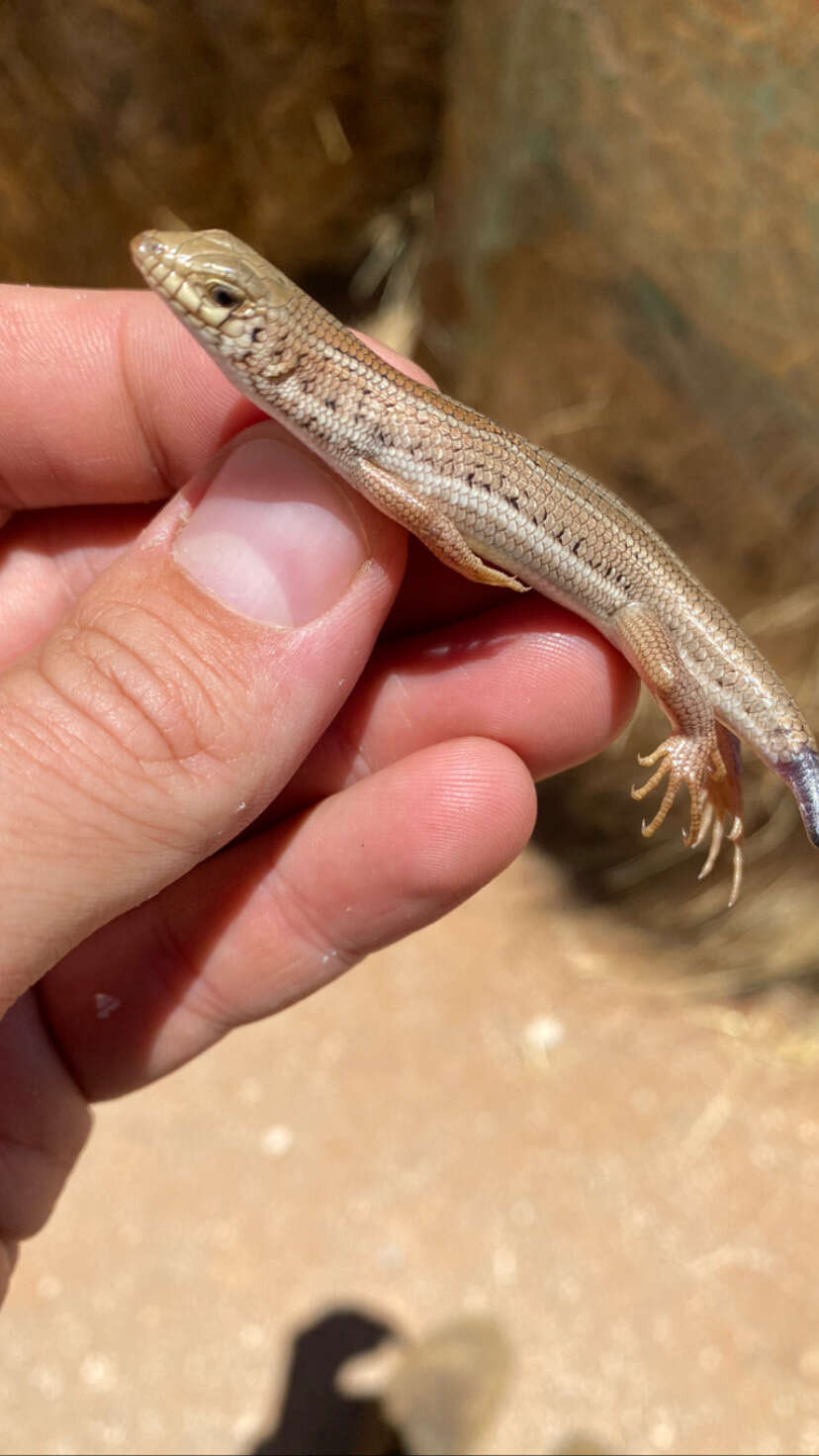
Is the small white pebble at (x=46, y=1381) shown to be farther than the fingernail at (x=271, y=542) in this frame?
Yes

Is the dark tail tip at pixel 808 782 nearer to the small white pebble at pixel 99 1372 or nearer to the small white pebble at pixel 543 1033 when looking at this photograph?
the small white pebble at pixel 543 1033

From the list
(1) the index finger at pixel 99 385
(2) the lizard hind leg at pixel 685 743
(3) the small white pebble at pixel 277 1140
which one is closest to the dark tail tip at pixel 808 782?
(2) the lizard hind leg at pixel 685 743

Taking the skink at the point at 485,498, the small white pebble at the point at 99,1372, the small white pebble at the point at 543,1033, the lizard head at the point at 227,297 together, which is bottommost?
the small white pebble at the point at 543,1033

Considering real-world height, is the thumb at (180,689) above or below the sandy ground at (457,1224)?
above

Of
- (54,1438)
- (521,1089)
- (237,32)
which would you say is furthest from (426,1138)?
(237,32)

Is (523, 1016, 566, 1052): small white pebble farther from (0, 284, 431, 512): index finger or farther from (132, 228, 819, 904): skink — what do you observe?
(0, 284, 431, 512): index finger

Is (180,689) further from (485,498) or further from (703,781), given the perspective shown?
(703,781)

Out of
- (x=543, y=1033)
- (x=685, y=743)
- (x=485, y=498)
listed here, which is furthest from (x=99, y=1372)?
(x=485, y=498)
